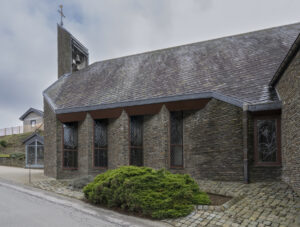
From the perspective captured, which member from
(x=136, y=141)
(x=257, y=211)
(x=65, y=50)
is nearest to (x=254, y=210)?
(x=257, y=211)

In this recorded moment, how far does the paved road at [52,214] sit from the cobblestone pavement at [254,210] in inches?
50.4

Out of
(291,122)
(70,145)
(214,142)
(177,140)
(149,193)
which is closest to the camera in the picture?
(149,193)

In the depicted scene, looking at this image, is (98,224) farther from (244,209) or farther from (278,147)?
(278,147)

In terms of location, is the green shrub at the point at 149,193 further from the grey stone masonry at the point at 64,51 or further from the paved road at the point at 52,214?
the grey stone masonry at the point at 64,51

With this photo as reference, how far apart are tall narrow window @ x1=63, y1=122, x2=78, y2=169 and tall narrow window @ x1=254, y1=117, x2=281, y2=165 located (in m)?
9.95

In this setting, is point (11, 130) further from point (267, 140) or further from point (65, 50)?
point (267, 140)

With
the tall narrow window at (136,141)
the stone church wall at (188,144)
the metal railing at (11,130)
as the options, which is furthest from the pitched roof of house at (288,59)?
the metal railing at (11,130)

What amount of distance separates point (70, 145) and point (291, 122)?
37.5 feet

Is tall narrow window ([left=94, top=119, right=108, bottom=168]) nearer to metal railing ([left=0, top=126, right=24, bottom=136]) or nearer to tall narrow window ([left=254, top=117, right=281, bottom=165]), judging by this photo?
tall narrow window ([left=254, top=117, right=281, bottom=165])

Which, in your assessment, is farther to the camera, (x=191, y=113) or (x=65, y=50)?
(x=65, y=50)

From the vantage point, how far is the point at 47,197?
8766mm

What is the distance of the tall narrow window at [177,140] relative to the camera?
1094cm

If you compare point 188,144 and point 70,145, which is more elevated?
point 188,144

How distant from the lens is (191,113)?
10.6 meters
